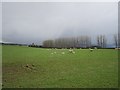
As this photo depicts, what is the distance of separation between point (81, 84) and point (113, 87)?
248 centimetres

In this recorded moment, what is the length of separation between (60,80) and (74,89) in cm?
321

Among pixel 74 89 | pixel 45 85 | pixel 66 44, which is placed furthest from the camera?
pixel 66 44

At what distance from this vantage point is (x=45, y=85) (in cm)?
1675

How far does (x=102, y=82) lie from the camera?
1764 cm

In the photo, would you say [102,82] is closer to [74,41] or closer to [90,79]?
[90,79]

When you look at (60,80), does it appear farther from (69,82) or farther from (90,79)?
(90,79)

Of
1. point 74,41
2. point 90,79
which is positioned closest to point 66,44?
point 74,41

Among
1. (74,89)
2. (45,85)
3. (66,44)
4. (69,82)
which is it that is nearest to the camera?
(74,89)

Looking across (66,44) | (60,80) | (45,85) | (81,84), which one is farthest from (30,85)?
(66,44)

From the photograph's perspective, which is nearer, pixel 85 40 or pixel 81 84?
pixel 81 84

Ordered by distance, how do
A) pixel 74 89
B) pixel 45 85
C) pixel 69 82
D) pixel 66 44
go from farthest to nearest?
pixel 66 44 → pixel 69 82 → pixel 45 85 → pixel 74 89

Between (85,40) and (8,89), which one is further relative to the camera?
(85,40)

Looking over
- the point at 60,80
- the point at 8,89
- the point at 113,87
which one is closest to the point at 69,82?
the point at 60,80

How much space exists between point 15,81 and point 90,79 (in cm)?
652
